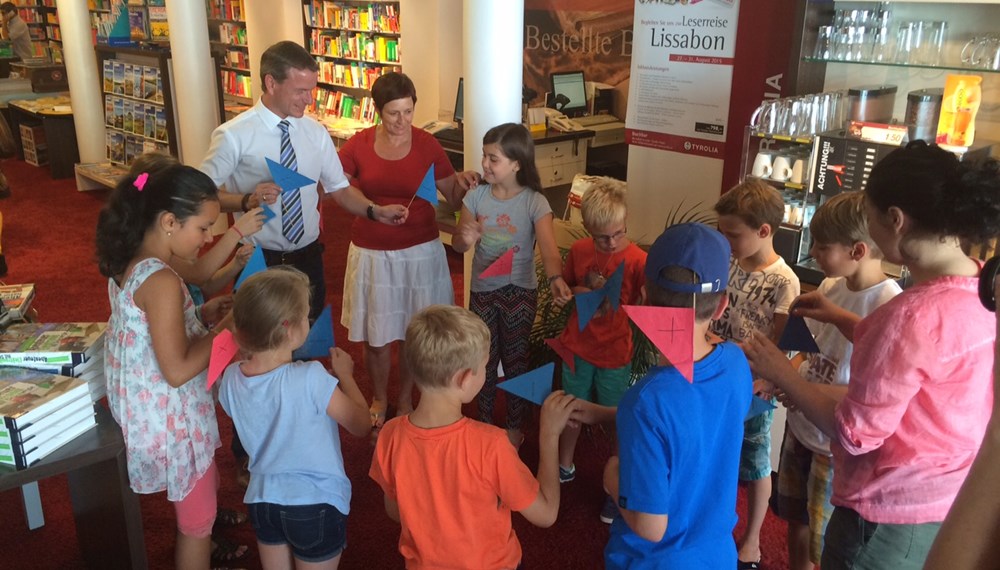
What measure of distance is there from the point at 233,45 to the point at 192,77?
5286 mm

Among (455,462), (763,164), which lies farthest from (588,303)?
(763,164)

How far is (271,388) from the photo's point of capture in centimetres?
192

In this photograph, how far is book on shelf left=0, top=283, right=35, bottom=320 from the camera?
261 centimetres

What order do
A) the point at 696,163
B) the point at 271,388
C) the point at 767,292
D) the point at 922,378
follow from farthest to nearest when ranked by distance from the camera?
1. the point at 696,163
2. the point at 767,292
3. the point at 271,388
4. the point at 922,378

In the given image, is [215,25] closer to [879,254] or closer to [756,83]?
[756,83]

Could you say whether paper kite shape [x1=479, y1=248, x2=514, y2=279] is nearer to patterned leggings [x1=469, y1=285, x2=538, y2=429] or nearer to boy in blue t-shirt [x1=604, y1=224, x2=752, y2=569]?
patterned leggings [x1=469, y1=285, x2=538, y2=429]

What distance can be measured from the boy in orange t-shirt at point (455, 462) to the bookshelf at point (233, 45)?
9833 millimetres

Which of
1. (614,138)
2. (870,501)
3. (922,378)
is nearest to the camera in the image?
(922,378)

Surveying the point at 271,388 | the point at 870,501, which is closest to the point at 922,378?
the point at 870,501

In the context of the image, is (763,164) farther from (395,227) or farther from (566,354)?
(395,227)

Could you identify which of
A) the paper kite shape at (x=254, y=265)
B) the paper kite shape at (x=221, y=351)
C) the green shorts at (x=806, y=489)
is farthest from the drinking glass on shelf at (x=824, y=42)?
the paper kite shape at (x=221, y=351)

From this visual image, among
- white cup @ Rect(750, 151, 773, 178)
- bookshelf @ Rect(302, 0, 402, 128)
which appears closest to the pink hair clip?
white cup @ Rect(750, 151, 773, 178)

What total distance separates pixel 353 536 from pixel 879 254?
205cm

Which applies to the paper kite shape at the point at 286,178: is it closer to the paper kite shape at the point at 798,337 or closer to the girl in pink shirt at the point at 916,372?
the paper kite shape at the point at 798,337
